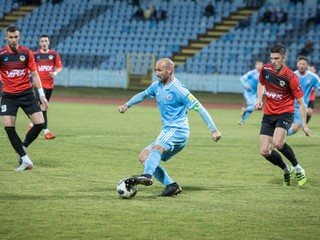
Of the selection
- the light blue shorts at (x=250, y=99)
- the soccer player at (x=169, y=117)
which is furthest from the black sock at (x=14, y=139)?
the light blue shorts at (x=250, y=99)

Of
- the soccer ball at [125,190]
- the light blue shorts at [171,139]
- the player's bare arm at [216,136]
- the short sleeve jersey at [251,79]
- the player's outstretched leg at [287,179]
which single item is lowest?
the short sleeve jersey at [251,79]

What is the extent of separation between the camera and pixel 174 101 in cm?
914

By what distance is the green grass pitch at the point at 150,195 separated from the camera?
7062 mm

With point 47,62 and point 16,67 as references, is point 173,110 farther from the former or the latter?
point 47,62

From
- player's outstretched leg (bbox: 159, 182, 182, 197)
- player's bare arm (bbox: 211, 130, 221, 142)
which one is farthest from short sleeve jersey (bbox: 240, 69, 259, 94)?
player's bare arm (bbox: 211, 130, 221, 142)

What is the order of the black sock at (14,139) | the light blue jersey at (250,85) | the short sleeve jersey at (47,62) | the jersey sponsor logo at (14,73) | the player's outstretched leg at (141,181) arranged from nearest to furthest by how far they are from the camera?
the player's outstretched leg at (141,181) < the black sock at (14,139) < the jersey sponsor logo at (14,73) < the short sleeve jersey at (47,62) < the light blue jersey at (250,85)

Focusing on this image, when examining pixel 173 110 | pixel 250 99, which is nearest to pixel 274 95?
pixel 173 110

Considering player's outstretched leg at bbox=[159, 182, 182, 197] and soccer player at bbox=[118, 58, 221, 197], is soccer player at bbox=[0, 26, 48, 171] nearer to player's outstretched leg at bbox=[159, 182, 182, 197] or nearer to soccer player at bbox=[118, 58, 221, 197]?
soccer player at bbox=[118, 58, 221, 197]

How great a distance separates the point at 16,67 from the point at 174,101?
3496 mm

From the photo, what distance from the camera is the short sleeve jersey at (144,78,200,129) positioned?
904cm

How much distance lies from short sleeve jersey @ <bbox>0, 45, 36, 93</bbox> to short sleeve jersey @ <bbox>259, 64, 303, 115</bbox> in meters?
3.82

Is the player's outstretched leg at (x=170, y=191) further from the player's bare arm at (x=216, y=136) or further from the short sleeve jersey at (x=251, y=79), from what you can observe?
the short sleeve jersey at (x=251, y=79)

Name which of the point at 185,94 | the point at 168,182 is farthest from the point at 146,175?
the point at 185,94

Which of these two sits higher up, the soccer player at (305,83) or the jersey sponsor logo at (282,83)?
the jersey sponsor logo at (282,83)
